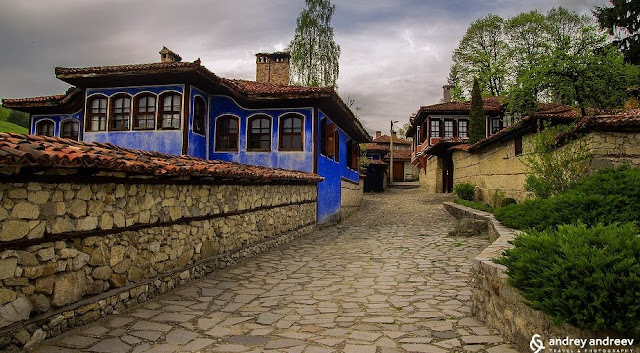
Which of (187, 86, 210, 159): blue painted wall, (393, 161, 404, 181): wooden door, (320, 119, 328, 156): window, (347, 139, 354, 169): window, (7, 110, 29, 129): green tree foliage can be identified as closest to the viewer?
(187, 86, 210, 159): blue painted wall

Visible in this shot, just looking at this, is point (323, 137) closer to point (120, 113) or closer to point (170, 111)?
point (170, 111)

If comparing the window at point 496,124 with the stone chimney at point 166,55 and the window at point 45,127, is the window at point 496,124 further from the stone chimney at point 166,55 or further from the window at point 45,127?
the window at point 45,127

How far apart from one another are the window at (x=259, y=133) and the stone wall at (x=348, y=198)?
4347 millimetres

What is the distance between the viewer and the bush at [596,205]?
6.15 metres

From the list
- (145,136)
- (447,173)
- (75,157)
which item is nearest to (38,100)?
(145,136)

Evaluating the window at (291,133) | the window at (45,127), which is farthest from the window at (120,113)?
the window at (291,133)

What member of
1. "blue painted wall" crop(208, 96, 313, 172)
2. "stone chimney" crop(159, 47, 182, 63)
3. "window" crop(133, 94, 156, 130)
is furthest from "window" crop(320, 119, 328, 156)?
"stone chimney" crop(159, 47, 182, 63)

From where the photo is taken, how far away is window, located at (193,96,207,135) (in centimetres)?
1317

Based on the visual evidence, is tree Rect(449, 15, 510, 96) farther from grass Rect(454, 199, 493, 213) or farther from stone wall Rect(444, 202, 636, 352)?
stone wall Rect(444, 202, 636, 352)

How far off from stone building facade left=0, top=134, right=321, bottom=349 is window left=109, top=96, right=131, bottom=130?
7.81m

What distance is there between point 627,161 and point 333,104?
783cm

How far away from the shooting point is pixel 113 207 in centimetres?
475

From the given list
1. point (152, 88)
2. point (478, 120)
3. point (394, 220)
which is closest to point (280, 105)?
point (152, 88)

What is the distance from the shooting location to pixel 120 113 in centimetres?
1338
